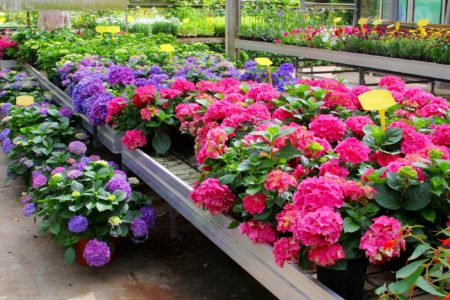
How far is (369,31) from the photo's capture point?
622 centimetres

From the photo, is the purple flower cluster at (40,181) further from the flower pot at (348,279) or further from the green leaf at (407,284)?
the green leaf at (407,284)

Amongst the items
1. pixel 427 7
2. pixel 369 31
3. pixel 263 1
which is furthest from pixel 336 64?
pixel 263 1

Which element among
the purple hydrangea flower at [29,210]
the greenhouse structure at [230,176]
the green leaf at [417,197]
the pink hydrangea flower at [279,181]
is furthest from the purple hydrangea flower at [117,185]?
the green leaf at [417,197]

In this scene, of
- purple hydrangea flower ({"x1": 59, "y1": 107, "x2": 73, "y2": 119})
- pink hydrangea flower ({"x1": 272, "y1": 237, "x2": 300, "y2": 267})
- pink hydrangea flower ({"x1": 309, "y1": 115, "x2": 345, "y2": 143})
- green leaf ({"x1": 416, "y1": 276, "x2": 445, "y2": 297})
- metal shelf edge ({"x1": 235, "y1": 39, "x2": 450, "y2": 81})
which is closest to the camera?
green leaf ({"x1": 416, "y1": 276, "x2": 445, "y2": 297})

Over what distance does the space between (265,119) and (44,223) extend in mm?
1359

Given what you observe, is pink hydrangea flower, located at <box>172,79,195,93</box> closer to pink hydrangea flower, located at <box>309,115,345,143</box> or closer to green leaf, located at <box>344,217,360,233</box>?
pink hydrangea flower, located at <box>309,115,345,143</box>

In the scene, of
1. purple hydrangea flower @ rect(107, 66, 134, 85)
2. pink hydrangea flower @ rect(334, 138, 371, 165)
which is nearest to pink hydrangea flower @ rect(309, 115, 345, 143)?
pink hydrangea flower @ rect(334, 138, 371, 165)

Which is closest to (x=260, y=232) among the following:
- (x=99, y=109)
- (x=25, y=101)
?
(x=99, y=109)

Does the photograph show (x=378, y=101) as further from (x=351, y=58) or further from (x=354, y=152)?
(x=351, y=58)

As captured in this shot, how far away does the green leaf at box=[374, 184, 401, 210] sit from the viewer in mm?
1763

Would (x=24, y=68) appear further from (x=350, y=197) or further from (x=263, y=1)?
(x=350, y=197)

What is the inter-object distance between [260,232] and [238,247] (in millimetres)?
268

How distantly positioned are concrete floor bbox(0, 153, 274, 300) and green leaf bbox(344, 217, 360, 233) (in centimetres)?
127

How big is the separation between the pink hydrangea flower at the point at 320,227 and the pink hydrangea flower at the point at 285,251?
0.36 ft
